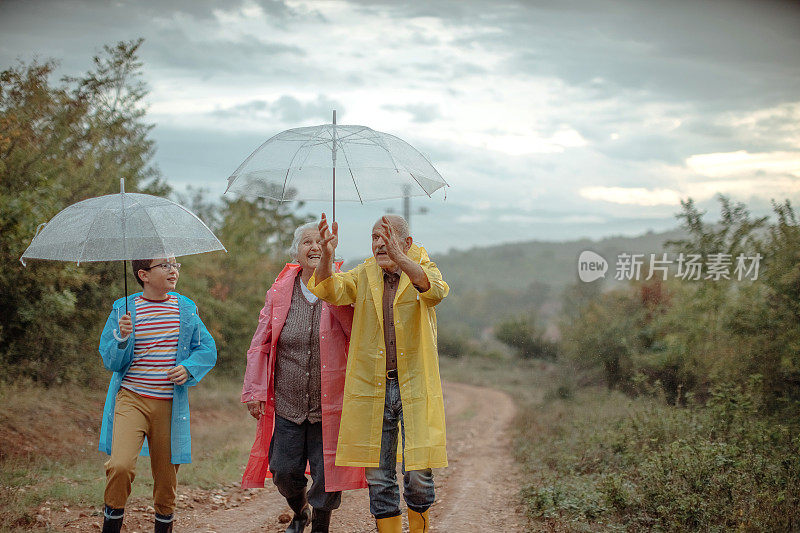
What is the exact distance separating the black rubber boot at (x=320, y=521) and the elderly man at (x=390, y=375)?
0.74 m

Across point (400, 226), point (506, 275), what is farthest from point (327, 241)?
point (506, 275)

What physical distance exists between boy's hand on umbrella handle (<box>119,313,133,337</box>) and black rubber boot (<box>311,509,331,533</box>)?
182cm

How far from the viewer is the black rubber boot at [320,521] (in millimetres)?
5062

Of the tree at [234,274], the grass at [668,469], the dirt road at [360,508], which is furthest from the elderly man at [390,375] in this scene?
the tree at [234,274]

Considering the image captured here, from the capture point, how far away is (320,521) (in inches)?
200

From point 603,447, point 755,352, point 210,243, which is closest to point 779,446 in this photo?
point 603,447

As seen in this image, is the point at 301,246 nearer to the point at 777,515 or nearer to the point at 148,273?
the point at 148,273

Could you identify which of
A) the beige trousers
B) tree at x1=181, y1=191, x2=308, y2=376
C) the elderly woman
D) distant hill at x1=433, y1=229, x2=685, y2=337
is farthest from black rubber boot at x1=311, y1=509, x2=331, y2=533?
distant hill at x1=433, y1=229, x2=685, y2=337

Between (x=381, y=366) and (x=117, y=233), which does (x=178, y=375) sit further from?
(x=381, y=366)

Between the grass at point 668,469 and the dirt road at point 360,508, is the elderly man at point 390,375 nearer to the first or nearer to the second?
Answer: the dirt road at point 360,508

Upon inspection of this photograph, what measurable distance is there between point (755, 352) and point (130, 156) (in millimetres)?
11068

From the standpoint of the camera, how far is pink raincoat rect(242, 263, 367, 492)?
4.78m

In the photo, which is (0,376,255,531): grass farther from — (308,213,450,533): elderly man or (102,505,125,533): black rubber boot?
(308,213,450,533): elderly man

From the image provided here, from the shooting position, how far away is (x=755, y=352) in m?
9.66
